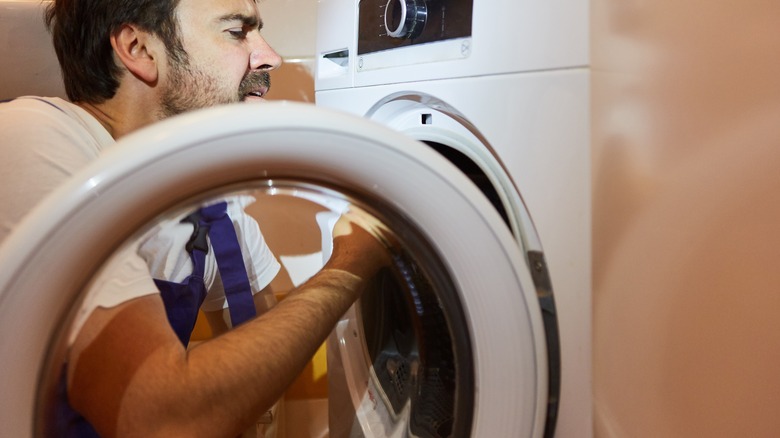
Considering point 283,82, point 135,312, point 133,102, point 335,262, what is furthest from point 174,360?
point 283,82

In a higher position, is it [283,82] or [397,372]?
[283,82]

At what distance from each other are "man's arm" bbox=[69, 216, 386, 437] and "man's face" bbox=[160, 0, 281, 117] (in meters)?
0.58

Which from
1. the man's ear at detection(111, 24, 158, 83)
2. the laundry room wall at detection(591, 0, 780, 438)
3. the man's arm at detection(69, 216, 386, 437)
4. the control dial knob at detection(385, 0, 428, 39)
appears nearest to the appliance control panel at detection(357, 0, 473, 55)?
the control dial knob at detection(385, 0, 428, 39)

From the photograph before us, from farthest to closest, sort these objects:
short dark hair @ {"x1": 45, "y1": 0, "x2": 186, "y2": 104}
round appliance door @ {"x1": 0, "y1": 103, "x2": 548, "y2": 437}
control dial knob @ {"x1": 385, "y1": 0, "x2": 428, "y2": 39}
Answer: short dark hair @ {"x1": 45, "y1": 0, "x2": 186, "y2": 104}
control dial knob @ {"x1": 385, "y1": 0, "x2": 428, "y2": 39}
round appliance door @ {"x1": 0, "y1": 103, "x2": 548, "y2": 437}

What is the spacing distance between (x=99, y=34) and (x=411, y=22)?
671 mm

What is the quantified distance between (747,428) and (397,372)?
35 centimetres

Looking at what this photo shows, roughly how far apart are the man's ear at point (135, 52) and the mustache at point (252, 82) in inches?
Result: 5.8

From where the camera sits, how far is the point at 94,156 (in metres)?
0.84

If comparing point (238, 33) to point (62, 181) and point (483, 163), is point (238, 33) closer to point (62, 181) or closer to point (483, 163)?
point (62, 181)

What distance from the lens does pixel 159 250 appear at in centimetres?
60

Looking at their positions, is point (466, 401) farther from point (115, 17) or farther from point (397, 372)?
point (115, 17)

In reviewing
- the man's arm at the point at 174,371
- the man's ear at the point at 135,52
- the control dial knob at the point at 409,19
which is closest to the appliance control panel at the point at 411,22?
the control dial knob at the point at 409,19

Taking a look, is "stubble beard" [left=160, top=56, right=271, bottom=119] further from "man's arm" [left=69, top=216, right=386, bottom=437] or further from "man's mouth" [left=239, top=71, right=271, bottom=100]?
"man's arm" [left=69, top=216, right=386, bottom=437]

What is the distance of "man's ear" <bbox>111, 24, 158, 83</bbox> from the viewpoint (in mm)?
→ 1111
